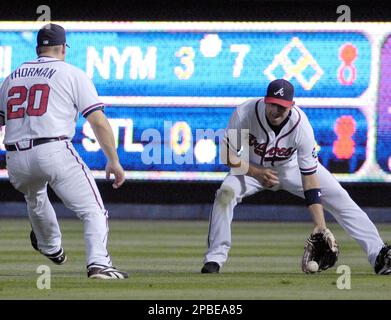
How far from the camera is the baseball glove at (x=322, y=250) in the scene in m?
8.71

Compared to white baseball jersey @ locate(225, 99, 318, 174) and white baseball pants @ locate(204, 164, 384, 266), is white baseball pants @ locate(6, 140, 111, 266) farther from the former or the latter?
white baseball jersey @ locate(225, 99, 318, 174)

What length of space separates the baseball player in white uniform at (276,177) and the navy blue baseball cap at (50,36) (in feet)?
4.80

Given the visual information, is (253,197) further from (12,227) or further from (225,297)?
(225,297)

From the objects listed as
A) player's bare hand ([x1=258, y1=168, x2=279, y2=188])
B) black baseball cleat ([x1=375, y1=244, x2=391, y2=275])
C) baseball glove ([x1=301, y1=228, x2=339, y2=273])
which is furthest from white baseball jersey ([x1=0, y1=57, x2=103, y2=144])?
black baseball cleat ([x1=375, y1=244, x2=391, y2=275])

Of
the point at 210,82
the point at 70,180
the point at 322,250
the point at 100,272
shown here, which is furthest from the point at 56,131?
the point at 210,82

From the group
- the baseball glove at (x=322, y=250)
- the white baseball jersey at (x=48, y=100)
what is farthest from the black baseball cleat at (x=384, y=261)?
the white baseball jersey at (x=48, y=100)

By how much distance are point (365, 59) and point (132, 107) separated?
3.11m

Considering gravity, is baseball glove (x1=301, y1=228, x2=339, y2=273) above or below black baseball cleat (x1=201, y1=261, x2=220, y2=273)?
above

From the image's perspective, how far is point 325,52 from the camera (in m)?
16.3

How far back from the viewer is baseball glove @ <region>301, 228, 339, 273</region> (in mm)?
8711

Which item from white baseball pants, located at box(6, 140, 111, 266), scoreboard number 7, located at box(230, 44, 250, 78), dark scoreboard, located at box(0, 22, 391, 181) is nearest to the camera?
white baseball pants, located at box(6, 140, 111, 266)

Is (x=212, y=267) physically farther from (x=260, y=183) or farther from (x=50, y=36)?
(x=50, y=36)

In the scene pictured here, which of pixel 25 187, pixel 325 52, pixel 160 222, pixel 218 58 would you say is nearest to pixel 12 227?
pixel 160 222
